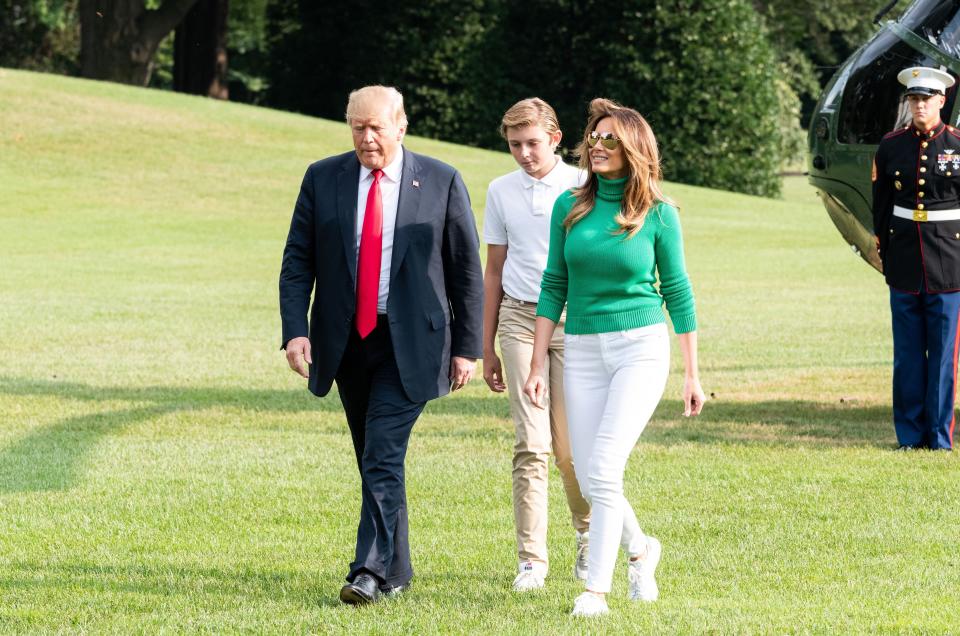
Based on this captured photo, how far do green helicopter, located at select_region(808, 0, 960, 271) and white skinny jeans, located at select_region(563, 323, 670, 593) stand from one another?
4862 mm

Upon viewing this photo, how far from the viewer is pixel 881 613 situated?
18.0ft

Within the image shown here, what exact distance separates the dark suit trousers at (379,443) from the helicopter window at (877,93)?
5012 mm

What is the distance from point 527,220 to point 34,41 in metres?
50.5

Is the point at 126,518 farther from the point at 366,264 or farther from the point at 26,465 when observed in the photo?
the point at 366,264

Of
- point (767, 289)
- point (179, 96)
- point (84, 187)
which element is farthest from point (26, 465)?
point (179, 96)

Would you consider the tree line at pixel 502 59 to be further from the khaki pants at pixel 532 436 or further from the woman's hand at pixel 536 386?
the woman's hand at pixel 536 386

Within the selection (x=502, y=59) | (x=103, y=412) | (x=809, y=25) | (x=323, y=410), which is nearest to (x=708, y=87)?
(x=502, y=59)

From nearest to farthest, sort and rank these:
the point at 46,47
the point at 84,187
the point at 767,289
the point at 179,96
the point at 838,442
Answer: the point at 838,442
the point at 767,289
the point at 84,187
the point at 179,96
the point at 46,47

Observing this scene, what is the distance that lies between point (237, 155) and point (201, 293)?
1409 centimetres

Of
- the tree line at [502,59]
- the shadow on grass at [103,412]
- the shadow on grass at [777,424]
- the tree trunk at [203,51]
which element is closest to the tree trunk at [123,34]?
the tree line at [502,59]

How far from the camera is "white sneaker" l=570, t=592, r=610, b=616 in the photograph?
17.4 ft

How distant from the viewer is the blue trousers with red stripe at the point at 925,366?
915 cm

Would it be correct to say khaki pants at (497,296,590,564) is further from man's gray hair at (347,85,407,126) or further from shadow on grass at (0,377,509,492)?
shadow on grass at (0,377,509,492)

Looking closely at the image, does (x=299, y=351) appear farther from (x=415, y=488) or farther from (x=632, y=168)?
(x=415, y=488)
